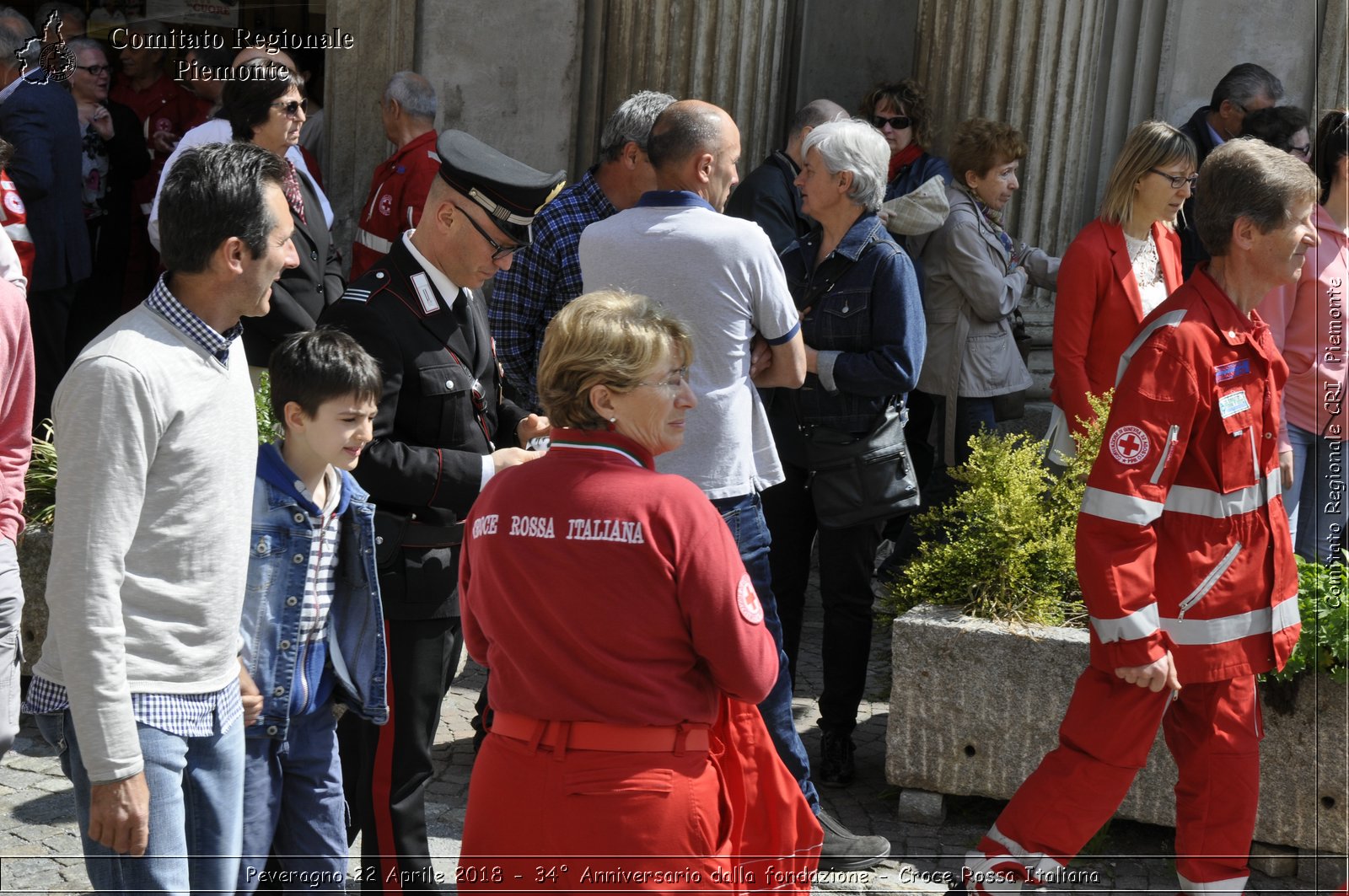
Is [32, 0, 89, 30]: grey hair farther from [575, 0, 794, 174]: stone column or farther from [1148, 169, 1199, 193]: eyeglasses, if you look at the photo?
[1148, 169, 1199, 193]: eyeglasses

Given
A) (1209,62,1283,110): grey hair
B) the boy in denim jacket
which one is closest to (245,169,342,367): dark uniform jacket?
the boy in denim jacket

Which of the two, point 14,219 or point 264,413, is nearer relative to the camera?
point 264,413

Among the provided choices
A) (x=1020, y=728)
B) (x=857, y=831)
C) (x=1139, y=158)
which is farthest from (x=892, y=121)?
(x=857, y=831)

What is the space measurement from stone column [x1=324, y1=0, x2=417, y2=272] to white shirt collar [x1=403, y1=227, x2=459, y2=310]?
178 inches

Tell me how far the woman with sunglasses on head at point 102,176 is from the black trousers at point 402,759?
462 centimetres

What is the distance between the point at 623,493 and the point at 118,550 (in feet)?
2.80

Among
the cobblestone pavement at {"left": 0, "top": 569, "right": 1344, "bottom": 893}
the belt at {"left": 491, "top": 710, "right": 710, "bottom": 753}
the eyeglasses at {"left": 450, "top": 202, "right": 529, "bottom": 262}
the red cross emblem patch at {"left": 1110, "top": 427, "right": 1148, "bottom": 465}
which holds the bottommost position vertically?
the cobblestone pavement at {"left": 0, "top": 569, "right": 1344, "bottom": 893}

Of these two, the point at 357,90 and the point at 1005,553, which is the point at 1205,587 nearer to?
the point at 1005,553

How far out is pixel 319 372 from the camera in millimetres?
3068

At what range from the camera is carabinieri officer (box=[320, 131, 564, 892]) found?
10.9 feet

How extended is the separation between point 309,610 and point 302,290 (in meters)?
2.32

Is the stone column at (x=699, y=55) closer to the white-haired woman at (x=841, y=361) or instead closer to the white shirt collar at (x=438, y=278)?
the white-haired woman at (x=841, y=361)

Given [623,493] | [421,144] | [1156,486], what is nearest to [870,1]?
[421,144]

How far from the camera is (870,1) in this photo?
7.95m
